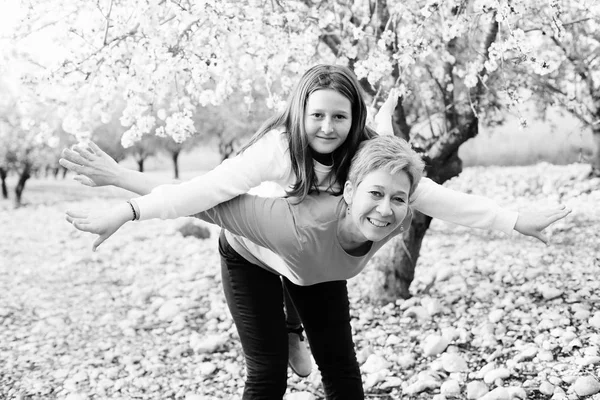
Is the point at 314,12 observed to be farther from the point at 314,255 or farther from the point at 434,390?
the point at 434,390

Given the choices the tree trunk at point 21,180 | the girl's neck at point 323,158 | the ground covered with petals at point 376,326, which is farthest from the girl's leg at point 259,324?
the tree trunk at point 21,180

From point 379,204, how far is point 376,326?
2824 mm

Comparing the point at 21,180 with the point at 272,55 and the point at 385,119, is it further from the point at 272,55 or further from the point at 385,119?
the point at 385,119

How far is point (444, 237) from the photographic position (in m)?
8.42

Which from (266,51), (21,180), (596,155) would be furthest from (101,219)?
(21,180)

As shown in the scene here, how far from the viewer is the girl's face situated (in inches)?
115

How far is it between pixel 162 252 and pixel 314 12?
19.2 ft

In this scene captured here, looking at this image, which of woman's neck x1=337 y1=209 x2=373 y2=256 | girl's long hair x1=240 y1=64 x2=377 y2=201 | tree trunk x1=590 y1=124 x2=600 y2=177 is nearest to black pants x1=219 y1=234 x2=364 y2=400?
woman's neck x1=337 y1=209 x2=373 y2=256

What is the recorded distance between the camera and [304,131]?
9.66ft

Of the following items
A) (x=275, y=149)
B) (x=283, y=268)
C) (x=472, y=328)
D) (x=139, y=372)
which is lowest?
(x=139, y=372)

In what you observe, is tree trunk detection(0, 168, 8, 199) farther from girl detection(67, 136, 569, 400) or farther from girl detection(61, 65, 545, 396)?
girl detection(61, 65, 545, 396)

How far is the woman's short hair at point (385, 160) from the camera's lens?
269 centimetres

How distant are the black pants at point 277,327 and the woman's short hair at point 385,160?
718 millimetres

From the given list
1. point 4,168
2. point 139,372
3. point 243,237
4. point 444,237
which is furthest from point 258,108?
point 243,237
